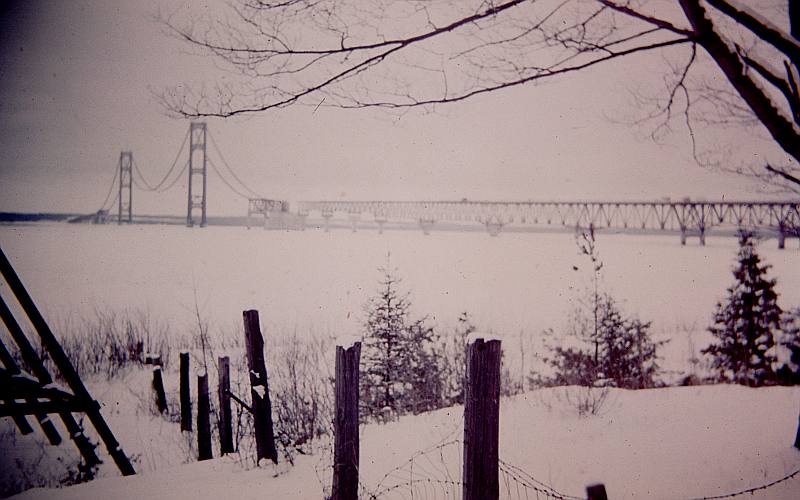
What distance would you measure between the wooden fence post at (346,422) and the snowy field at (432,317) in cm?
28

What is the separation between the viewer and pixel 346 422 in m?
2.18

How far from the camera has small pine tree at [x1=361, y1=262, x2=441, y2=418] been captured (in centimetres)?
503

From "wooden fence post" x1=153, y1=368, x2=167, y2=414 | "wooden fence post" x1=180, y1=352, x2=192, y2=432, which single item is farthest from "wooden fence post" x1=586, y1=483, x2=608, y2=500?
"wooden fence post" x1=153, y1=368, x2=167, y2=414

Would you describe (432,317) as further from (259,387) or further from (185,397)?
(259,387)

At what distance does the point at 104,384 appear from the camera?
548cm

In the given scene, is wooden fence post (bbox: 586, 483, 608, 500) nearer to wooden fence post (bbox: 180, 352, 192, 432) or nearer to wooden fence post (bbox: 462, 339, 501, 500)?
wooden fence post (bbox: 462, 339, 501, 500)

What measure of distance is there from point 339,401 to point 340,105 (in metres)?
2.81

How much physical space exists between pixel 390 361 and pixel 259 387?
6.91 ft

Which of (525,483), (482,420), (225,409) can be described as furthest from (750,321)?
(225,409)

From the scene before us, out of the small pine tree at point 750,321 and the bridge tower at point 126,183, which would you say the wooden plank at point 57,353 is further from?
the small pine tree at point 750,321

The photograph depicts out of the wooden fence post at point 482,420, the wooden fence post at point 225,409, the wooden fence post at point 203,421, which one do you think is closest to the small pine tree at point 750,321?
the wooden fence post at point 482,420

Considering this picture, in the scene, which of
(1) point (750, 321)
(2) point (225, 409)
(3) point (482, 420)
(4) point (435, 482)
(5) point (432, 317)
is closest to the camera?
(3) point (482, 420)

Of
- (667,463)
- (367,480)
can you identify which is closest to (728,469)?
(667,463)

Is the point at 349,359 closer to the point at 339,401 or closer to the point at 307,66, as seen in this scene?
the point at 339,401
